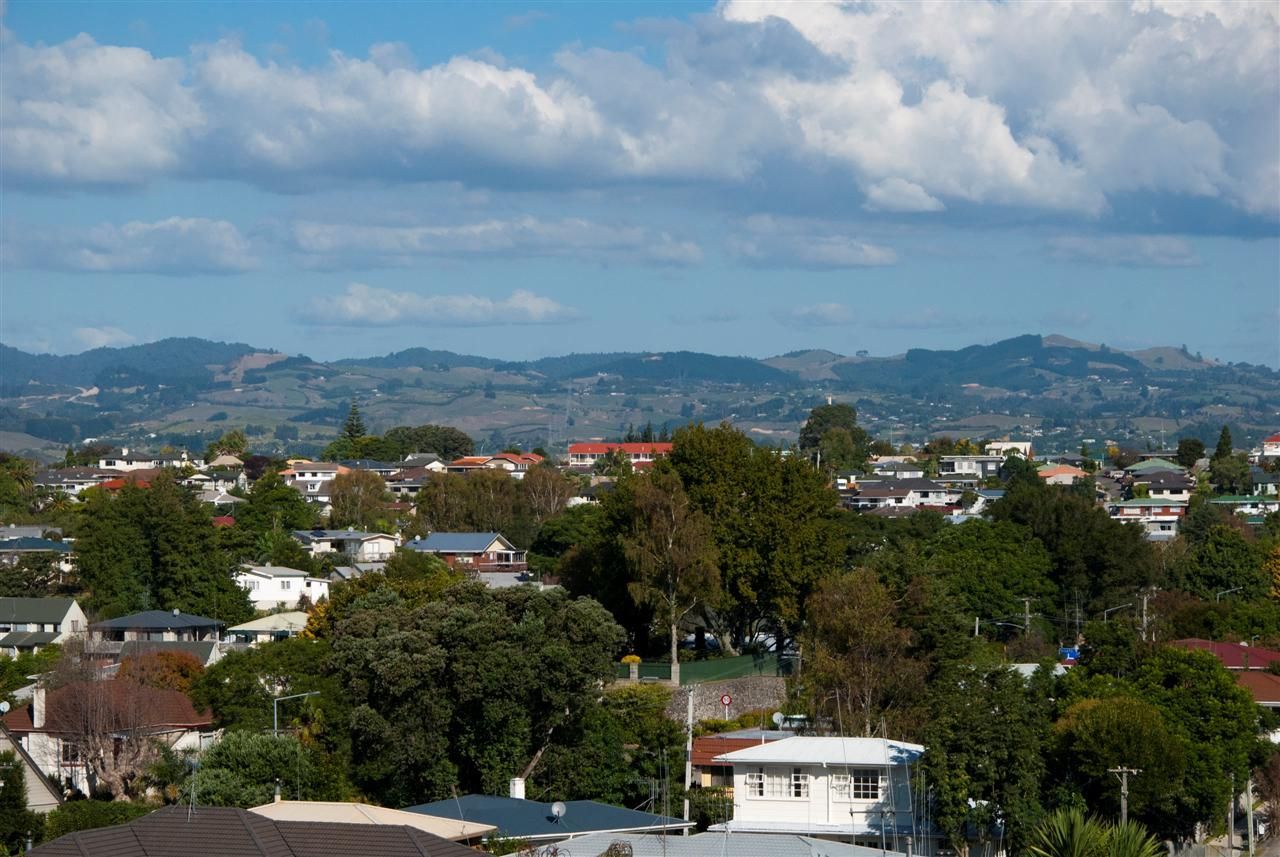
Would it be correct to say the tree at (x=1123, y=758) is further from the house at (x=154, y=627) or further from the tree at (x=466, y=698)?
the house at (x=154, y=627)

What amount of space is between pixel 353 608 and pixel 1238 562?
112 ft

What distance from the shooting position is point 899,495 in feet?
398

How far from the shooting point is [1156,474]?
12925 cm

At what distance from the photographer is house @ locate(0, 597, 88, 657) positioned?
5668cm

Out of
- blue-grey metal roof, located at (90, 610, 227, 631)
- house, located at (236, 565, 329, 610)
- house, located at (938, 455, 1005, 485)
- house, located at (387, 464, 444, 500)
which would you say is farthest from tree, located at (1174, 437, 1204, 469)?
blue-grey metal roof, located at (90, 610, 227, 631)

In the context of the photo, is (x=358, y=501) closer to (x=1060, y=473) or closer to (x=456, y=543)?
(x=456, y=543)

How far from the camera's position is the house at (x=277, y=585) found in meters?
68.5

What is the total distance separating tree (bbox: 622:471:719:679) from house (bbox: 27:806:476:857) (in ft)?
81.2

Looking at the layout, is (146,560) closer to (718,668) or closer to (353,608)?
(353,608)

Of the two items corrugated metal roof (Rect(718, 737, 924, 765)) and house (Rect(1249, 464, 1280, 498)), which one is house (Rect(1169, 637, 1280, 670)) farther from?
house (Rect(1249, 464, 1280, 498))

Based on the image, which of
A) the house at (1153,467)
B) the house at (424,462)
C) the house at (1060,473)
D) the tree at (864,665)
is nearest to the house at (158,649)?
the tree at (864,665)

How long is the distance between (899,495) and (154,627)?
73.8m

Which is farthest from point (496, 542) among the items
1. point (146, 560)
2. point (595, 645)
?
point (595, 645)

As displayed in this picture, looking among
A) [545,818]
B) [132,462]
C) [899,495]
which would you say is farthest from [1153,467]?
Result: [545,818]
